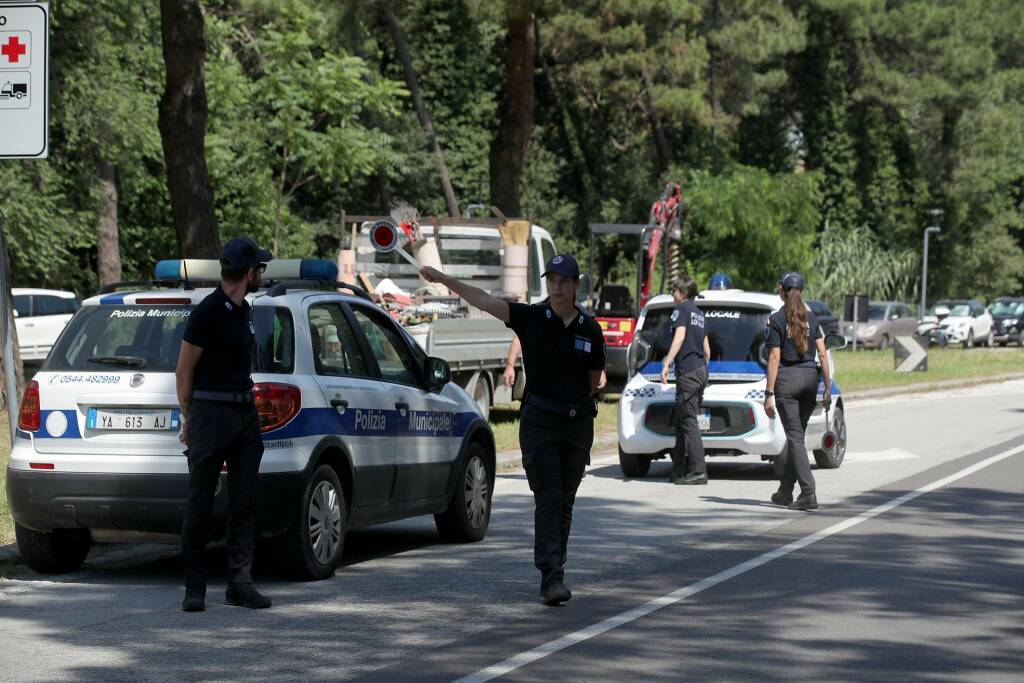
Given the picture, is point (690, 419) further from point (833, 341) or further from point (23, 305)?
point (23, 305)

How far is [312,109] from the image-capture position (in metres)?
44.3

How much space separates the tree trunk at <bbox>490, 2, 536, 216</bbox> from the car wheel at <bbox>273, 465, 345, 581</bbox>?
18.7 meters

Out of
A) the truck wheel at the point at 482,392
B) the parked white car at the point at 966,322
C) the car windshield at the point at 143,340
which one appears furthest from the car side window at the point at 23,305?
the parked white car at the point at 966,322

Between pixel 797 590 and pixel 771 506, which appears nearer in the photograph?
pixel 797 590

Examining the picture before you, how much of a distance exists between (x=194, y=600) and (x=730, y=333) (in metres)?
8.14

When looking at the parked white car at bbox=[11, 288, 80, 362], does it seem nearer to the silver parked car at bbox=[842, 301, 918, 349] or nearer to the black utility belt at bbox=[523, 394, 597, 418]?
the black utility belt at bbox=[523, 394, 597, 418]

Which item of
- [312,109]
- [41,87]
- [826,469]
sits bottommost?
[826,469]

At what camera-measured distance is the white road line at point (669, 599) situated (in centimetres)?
703

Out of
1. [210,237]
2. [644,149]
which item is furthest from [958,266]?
[210,237]

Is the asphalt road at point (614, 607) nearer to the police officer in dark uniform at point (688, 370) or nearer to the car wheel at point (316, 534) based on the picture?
the car wheel at point (316, 534)

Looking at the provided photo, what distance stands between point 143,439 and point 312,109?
1422 inches

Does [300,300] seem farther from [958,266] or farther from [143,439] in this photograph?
[958,266]

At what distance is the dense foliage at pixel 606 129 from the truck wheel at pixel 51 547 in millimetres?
17983

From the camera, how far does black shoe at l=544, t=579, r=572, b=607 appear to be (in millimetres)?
8547
